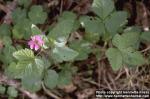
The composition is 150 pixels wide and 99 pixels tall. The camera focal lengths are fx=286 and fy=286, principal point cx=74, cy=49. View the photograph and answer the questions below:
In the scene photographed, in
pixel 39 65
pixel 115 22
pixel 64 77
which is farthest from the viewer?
pixel 64 77

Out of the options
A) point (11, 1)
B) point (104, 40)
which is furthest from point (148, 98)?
point (11, 1)

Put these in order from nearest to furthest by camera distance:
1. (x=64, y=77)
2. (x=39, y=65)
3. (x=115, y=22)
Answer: (x=39, y=65) < (x=115, y=22) < (x=64, y=77)

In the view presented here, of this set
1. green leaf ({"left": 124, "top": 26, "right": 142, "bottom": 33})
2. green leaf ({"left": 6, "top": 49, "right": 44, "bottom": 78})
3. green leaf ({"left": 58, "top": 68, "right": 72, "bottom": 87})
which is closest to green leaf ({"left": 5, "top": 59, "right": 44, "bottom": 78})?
green leaf ({"left": 6, "top": 49, "right": 44, "bottom": 78})

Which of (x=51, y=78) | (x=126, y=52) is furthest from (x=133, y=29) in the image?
(x=51, y=78)

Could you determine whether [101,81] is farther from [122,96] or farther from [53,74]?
[53,74]

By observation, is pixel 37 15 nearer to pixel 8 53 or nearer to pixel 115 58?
pixel 8 53

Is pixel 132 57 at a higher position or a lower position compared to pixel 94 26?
lower

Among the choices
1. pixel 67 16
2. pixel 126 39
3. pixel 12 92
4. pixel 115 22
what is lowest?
pixel 12 92
